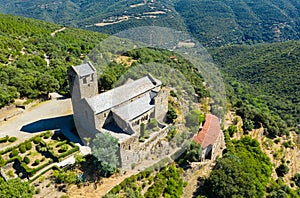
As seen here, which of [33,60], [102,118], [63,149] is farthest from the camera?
[33,60]

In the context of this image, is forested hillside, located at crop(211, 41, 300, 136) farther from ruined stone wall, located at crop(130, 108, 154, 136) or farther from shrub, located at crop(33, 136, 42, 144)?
shrub, located at crop(33, 136, 42, 144)

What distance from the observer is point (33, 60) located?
A: 5797cm

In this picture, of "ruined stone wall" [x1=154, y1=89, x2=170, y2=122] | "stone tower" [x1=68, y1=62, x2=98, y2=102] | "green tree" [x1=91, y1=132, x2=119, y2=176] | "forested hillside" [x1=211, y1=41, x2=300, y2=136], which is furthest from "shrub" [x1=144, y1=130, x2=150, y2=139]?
"forested hillside" [x1=211, y1=41, x2=300, y2=136]

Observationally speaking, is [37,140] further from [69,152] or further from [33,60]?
[33,60]

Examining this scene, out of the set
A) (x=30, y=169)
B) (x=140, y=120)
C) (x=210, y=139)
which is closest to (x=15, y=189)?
(x=30, y=169)

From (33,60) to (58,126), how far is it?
27.2m

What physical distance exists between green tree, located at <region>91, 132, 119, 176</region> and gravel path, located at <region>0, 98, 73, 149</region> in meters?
9.87

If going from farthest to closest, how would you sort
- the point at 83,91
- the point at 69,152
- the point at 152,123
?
the point at 152,123, the point at 83,91, the point at 69,152

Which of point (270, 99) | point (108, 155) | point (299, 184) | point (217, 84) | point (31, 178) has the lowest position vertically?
point (270, 99)

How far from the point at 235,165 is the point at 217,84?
3401 centimetres

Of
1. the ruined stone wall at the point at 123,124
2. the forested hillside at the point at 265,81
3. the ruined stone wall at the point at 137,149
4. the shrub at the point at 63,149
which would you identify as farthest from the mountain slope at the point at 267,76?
the shrub at the point at 63,149

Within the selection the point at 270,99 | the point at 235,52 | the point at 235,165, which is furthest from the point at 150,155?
the point at 235,52

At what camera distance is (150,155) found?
34.9 metres

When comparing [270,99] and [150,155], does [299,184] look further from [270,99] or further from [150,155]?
[270,99]
